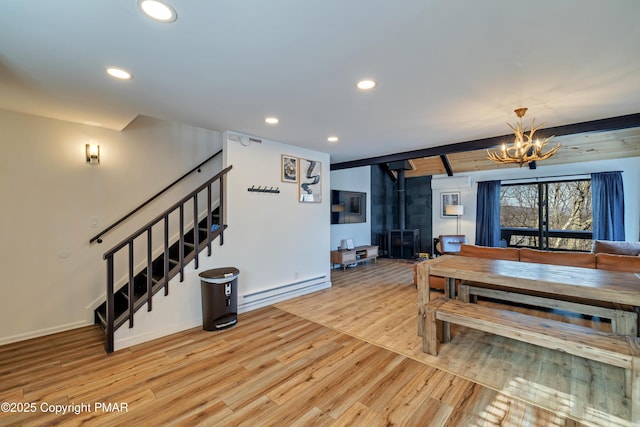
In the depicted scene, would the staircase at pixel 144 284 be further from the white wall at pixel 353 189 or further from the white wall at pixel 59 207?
the white wall at pixel 353 189

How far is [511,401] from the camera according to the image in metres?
1.91

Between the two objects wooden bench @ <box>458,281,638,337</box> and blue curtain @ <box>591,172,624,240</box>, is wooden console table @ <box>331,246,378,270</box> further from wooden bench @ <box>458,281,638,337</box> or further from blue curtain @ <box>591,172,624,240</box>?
blue curtain @ <box>591,172,624,240</box>

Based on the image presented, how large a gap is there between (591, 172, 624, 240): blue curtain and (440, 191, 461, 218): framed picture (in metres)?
2.80

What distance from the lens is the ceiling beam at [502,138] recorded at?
9.85 feet

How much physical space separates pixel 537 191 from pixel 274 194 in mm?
6751

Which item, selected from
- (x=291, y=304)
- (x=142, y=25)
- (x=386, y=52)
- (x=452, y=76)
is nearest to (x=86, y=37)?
(x=142, y=25)

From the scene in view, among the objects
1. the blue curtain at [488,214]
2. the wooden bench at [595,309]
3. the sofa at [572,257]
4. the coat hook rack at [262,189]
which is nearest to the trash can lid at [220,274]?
the coat hook rack at [262,189]

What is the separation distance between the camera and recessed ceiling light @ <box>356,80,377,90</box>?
2209 mm

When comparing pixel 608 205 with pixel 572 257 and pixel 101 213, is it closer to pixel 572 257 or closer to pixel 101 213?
pixel 572 257

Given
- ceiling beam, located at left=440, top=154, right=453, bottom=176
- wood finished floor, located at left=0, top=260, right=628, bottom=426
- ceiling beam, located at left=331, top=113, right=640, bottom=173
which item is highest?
ceiling beam, located at left=440, top=154, right=453, bottom=176

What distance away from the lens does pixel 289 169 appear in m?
4.27

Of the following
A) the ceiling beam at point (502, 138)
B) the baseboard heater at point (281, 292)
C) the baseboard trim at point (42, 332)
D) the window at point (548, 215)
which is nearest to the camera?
the baseboard trim at point (42, 332)

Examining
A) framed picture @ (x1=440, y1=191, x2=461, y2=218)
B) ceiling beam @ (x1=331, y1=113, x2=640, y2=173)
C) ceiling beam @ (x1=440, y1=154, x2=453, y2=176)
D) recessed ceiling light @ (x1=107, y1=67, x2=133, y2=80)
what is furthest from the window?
recessed ceiling light @ (x1=107, y1=67, x2=133, y2=80)

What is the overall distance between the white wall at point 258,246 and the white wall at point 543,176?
16.1 ft
